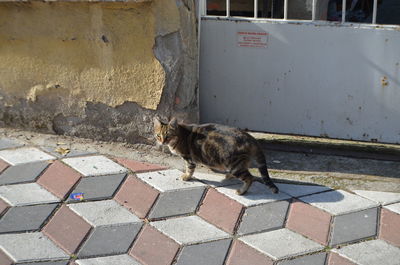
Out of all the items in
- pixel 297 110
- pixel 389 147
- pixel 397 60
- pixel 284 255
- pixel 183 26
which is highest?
pixel 183 26

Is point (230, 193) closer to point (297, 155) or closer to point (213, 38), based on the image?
point (297, 155)

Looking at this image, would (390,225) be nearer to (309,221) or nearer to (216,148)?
(309,221)

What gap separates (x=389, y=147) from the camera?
545cm

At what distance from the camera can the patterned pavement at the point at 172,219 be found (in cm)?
394

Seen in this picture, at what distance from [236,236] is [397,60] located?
2.16 meters

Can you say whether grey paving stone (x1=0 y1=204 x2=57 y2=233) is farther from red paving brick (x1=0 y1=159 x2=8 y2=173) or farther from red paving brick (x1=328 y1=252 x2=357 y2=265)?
red paving brick (x1=328 y1=252 x2=357 y2=265)

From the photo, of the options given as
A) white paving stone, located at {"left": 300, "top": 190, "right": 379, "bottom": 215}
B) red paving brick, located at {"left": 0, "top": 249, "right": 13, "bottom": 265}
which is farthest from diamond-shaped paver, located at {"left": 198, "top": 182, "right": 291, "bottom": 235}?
red paving brick, located at {"left": 0, "top": 249, "right": 13, "bottom": 265}

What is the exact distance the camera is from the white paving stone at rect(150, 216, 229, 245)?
413cm

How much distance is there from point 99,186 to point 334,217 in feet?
6.33

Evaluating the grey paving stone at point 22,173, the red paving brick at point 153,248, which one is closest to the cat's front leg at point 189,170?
the red paving brick at point 153,248

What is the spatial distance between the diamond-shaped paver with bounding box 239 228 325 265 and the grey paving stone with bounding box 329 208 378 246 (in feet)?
0.60

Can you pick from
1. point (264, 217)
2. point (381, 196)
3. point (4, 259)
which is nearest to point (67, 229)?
point (4, 259)

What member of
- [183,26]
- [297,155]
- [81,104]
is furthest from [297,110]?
[81,104]

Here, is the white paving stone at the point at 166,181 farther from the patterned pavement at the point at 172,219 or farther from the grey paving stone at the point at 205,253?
the grey paving stone at the point at 205,253
